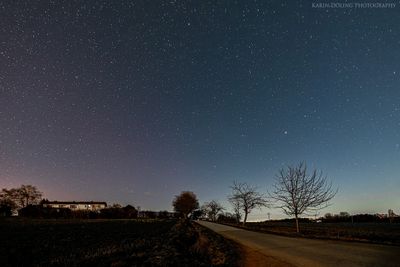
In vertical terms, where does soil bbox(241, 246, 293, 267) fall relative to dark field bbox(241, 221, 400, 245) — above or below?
below

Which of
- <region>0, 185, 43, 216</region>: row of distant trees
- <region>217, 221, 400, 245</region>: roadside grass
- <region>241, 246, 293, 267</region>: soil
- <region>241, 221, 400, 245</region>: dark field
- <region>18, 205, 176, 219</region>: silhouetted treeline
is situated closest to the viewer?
<region>241, 246, 293, 267</region>: soil

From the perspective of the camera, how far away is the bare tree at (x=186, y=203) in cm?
14139

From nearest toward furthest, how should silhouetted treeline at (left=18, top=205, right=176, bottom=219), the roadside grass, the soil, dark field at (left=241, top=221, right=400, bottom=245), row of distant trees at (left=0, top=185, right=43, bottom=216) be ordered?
the soil
the roadside grass
dark field at (left=241, top=221, right=400, bottom=245)
silhouetted treeline at (left=18, top=205, right=176, bottom=219)
row of distant trees at (left=0, top=185, right=43, bottom=216)

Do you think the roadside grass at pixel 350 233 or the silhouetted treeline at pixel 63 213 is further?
the silhouetted treeline at pixel 63 213

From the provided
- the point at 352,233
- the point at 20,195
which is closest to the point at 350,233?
the point at 352,233

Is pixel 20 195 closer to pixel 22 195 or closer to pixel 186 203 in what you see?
pixel 22 195

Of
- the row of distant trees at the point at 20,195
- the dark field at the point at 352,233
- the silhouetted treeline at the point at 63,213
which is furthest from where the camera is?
the row of distant trees at the point at 20,195

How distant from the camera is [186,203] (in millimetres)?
142250

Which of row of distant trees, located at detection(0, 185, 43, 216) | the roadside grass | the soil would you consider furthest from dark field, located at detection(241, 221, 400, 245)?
row of distant trees, located at detection(0, 185, 43, 216)

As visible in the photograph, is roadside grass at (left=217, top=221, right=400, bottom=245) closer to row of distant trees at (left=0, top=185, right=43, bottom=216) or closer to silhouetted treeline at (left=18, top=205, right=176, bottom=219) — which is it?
silhouetted treeline at (left=18, top=205, right=176, bottom=219)

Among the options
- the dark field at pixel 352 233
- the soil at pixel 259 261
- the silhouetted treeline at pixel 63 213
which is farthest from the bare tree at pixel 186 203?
the soil at pixel 259 261

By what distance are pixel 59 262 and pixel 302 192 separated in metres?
23.5

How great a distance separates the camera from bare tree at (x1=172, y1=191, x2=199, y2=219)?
464 ft

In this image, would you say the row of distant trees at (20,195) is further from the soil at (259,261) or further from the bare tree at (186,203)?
the soil at (259,261)
